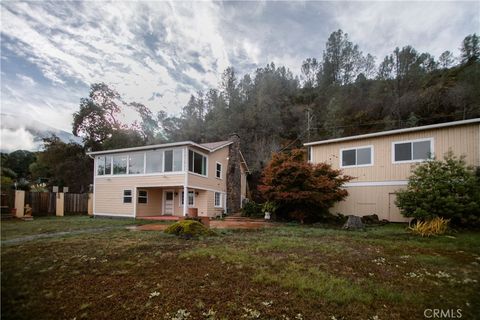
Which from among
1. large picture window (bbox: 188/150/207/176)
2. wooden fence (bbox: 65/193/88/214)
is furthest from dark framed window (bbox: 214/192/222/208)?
wooden fence (bbox: 65/193/88/214)

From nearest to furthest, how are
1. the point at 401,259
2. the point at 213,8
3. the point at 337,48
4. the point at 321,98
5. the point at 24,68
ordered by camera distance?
the point at 24,68 < the point at 213,8 < the point at 401,259 < the point at 321,98 < the point at 337,48

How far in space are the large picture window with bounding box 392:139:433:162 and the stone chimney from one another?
10759mm

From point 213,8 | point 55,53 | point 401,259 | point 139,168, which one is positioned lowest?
point 401,259

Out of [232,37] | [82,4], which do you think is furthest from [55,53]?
[232,37]

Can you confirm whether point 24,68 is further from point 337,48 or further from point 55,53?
point 337,48

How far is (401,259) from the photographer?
5.15 meters

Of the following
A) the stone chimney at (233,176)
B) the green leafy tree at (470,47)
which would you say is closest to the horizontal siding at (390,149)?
the stone chimney at (233,176)

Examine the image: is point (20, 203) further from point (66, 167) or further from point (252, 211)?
point (66, 167)

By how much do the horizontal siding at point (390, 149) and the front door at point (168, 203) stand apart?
10159mm

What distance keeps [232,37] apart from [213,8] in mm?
1606

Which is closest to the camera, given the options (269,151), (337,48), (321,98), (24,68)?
(24,68)

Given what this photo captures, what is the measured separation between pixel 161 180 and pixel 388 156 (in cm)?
1280

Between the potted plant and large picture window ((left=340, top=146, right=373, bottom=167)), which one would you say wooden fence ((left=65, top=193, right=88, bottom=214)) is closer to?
the potted plant

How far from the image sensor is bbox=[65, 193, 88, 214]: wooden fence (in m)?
17.3
